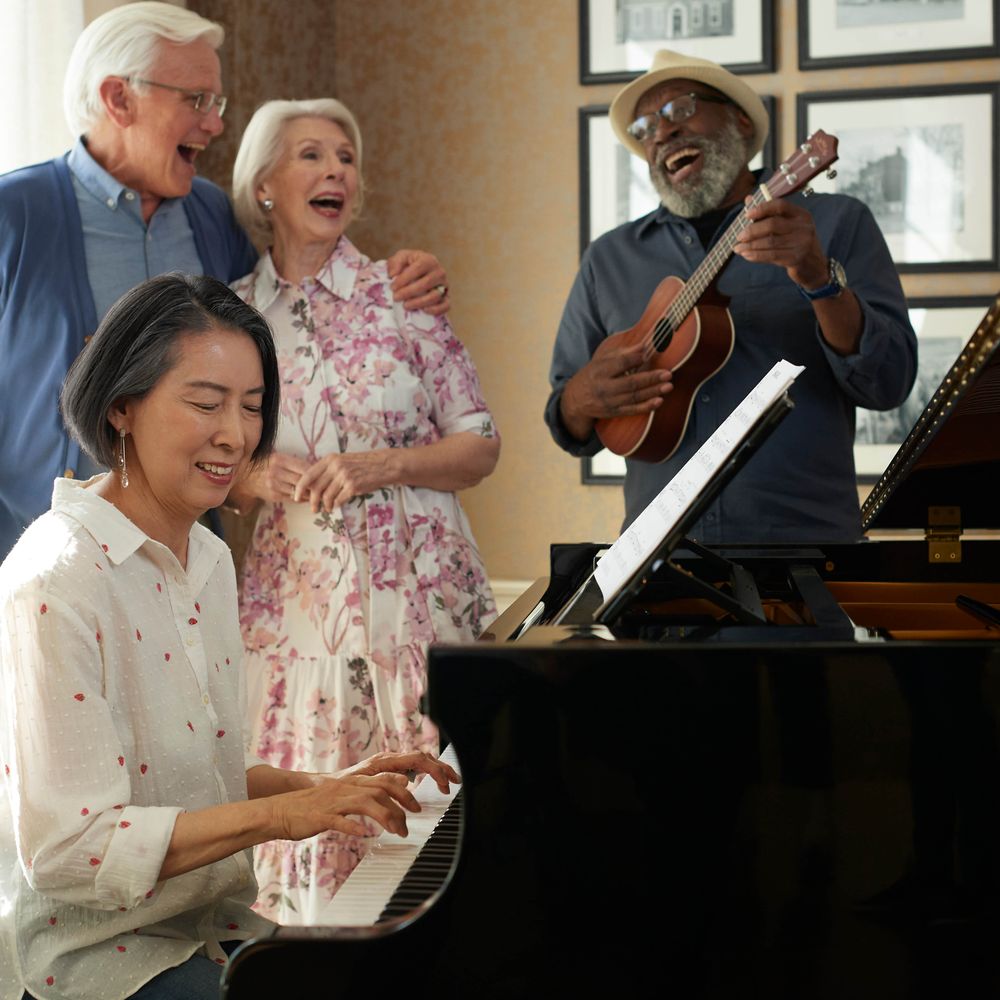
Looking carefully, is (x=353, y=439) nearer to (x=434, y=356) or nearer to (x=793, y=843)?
(x=434, y=356)

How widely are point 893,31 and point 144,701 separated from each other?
9.84 feet

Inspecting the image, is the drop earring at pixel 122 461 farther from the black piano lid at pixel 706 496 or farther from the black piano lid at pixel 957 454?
the black piano lid at pixel 957 454

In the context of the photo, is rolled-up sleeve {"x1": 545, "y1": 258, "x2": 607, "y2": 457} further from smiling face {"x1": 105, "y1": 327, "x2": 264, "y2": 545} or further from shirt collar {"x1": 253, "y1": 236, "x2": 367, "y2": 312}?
smiling face {"x1": 105, "y1": 327, "x2": 264, "y2": 545}

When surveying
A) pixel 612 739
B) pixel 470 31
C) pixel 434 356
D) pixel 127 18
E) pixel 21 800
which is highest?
pixel 470 31

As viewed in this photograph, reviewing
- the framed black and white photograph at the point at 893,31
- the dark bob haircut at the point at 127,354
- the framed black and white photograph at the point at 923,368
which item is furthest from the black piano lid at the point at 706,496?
the framed black and white photograph at the point at 893,31

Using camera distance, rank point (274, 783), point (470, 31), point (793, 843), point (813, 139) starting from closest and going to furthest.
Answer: point (793, 843) → point (274, 783) → point (813, 139) → point (470, 31)

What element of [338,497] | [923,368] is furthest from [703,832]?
[923,368]

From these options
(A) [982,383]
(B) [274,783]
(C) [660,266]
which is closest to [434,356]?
(C) [660,266]

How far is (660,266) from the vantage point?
8.80 ft

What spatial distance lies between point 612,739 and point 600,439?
1.64 meters

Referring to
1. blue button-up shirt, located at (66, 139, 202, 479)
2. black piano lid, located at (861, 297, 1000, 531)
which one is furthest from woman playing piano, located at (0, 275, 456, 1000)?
blue button-up shirt, located at (66, 139, 202, 479)

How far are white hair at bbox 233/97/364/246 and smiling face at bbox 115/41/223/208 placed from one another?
152 millimetres

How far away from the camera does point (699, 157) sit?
2600 millimetres

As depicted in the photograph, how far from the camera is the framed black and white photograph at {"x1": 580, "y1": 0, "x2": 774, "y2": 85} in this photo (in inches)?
141
